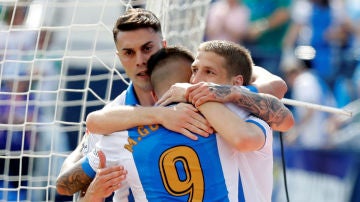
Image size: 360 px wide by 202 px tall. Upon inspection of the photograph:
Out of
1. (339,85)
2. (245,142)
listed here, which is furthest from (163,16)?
(339,85)

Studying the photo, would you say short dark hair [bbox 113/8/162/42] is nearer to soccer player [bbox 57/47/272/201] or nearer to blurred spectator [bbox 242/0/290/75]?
soccer player [bbox 57/47/272/201]

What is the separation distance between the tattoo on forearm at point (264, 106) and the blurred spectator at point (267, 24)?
21.6 ft

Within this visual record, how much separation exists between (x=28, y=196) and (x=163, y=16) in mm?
2312

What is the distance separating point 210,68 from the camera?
3.90 m

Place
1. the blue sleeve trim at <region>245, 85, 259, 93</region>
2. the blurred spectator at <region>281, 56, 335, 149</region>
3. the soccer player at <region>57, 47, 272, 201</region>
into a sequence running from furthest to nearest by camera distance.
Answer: the blurred spectator at <region>281, 56, 335, 149</region>, the blue sleeve trim at <region>245, 85, 259, 93</region>, the soccer player at <region>57, 47, 272, 201</region>

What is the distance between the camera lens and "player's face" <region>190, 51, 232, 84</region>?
3887mm

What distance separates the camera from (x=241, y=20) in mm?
10586

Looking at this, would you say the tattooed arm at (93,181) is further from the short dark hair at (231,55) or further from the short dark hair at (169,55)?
the short dark hair at (231,55)

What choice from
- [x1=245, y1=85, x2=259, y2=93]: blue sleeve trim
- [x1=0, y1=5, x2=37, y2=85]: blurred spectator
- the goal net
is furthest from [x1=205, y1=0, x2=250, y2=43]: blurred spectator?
[x1=245, y1=85, x2=259, y2=93]: blue sleeve trim

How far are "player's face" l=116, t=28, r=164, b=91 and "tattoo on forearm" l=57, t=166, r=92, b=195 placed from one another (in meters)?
0.67

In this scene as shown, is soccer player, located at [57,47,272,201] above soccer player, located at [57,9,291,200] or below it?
below

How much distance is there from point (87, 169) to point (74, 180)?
0.09m

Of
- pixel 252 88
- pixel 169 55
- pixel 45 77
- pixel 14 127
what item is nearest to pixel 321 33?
pixel 45 77

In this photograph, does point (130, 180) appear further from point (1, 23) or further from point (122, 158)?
point (1, 23)
